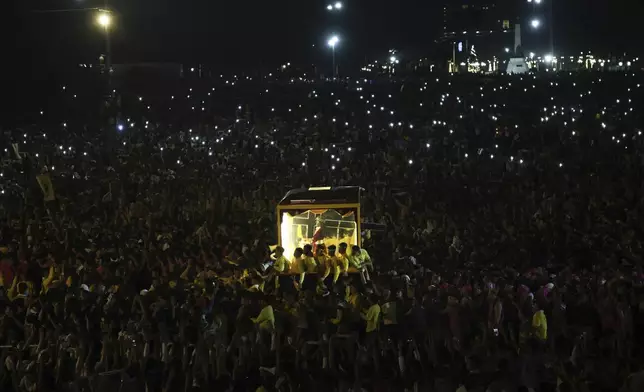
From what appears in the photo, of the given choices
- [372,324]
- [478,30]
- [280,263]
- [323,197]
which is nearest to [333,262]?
[280,263]

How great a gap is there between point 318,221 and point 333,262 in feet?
3.85

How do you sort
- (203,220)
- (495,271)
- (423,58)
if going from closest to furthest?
1. (495,271)
2. (203,220)
3. (423,58)

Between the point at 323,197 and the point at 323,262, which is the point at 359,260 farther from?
the point at 323,197

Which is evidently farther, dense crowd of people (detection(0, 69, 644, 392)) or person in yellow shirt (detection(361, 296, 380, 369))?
person in yellow shirt (detection(361, 296, 380, 369))

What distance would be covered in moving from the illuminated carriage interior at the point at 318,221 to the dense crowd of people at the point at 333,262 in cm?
37

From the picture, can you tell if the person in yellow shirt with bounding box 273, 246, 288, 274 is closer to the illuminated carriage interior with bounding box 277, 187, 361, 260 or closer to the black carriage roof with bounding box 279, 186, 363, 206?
the illuminated carriage interior with bounding box 277, 187, 361, 260

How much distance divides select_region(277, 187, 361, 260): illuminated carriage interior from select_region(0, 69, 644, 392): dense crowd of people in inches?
14.7

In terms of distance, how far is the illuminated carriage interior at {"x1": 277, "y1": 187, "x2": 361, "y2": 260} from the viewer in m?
10.7

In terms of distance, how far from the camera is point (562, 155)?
56.9 ft

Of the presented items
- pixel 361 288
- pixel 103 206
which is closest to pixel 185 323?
pixel 361 288

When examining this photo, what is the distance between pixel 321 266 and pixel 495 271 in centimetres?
222

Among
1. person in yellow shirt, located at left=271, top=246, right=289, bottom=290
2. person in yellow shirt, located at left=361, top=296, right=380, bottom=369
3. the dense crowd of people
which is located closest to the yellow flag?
the dense crowd of people

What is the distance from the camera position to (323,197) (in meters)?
11.0

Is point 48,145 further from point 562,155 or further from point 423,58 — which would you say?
point 423,58
